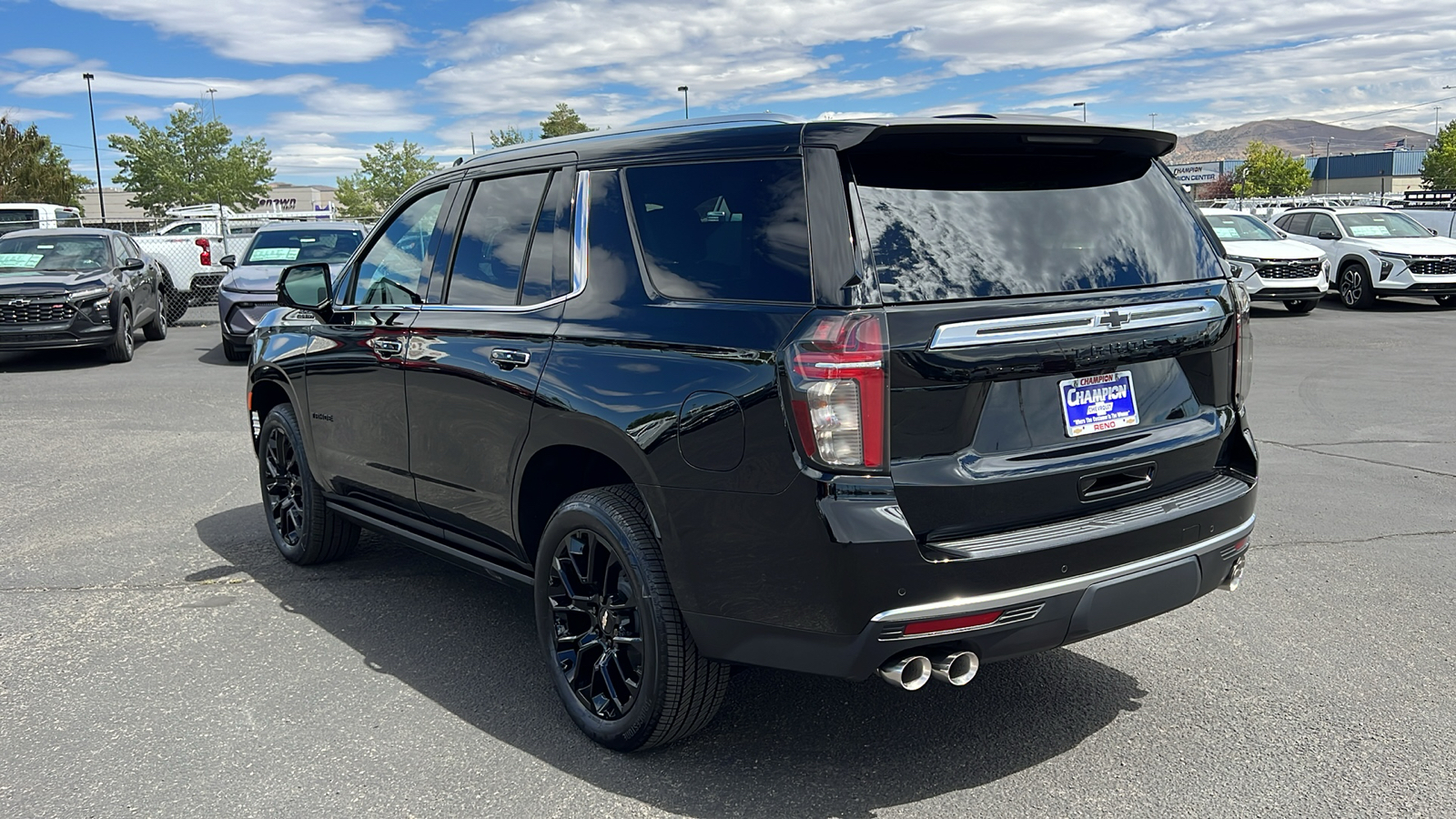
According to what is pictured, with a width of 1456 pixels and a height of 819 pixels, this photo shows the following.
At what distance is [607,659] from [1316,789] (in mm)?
2085

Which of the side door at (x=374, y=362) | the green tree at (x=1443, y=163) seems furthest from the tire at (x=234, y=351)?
the green tree at (x=1443, y=163)

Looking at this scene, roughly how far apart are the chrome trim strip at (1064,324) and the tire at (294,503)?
3557 mm

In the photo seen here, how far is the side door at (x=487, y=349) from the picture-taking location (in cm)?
392

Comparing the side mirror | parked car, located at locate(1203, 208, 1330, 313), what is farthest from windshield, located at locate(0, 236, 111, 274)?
parked car, located at locate(1203, 208, 1330, 313)

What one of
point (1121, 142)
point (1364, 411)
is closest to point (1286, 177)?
point (1364, 411)

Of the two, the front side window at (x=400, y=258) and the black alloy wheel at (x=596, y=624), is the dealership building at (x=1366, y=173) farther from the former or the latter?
the black alloy wheel at (x=596, y=624)

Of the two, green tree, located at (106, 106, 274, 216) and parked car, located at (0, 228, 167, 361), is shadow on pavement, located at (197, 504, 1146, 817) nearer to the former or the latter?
parked car, located at (0, 228, 167, 361)

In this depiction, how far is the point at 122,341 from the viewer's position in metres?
14.5

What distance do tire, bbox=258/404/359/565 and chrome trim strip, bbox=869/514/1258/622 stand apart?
3.46 m

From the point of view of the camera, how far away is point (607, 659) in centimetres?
369

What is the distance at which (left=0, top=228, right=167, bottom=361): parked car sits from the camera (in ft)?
45.1

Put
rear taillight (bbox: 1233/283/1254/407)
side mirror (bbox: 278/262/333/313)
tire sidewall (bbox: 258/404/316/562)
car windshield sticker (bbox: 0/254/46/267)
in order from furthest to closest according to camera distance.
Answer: car windshield sticker (bbox: 0/254/46/267) → tire sidewall (bbox: 258/404/316/562) → side mirror (bbox: 278/262/333/313) → rear taillight (bbox: 1233/283/1254/407)

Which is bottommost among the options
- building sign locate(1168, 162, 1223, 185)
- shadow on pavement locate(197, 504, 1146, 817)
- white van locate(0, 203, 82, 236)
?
shadow on pavement locate(197, 504, 1146, 817)

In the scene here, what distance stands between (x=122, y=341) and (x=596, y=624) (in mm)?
12941
